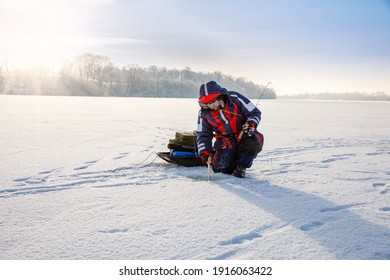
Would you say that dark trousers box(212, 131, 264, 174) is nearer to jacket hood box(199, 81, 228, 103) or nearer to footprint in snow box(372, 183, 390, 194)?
jacket hood box(199, 81, 228, 103)

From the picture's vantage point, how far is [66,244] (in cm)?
173

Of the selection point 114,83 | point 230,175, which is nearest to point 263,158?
point 230,175

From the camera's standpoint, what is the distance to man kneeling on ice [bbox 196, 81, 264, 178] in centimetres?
317

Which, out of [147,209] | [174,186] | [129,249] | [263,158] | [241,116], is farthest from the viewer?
[263,158]

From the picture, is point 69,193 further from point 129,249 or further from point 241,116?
point 241,116

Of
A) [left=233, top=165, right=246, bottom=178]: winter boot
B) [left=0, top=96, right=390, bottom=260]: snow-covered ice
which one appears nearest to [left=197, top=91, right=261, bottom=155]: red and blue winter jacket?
[left=233, top=165, right=246, bottom=178]: winter boot

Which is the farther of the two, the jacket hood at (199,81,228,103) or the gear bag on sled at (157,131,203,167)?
the gear bag on sled at (157,131,203,167)

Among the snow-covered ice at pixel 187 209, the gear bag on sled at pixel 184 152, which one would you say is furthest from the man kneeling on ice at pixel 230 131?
the gear bag on sled at pixel 184 152

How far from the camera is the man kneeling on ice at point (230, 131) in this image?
10.4 ft

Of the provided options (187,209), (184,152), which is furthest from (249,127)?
(187,209)

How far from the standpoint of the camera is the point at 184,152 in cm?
382

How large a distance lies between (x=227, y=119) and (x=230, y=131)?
159 mm

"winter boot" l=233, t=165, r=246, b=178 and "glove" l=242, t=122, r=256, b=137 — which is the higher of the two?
"glove" l=242, t=122, r=256, b=137
